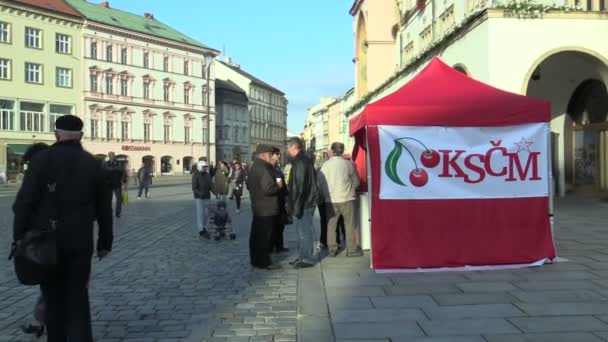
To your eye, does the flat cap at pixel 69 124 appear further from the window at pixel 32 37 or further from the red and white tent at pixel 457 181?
the window at pixel 32 37

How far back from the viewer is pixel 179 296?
22.0ft

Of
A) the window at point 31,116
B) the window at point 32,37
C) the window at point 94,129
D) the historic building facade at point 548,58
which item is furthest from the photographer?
the window at point 94,129

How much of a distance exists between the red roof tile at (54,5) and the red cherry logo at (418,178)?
56036 mm

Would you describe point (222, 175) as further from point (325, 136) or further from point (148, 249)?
point (325, 136)

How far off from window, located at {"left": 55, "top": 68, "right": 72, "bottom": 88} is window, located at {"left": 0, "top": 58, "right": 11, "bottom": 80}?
5160mm

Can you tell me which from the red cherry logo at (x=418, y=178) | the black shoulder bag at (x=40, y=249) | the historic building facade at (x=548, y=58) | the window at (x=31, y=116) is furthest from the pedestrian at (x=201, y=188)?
the window at (x=31, y=116)

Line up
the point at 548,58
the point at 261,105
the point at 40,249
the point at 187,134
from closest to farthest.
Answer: the point at 40,249
the point at 548,58
the point at 187,134
the point at 261,105

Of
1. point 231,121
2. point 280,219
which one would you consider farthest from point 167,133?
point 280,219

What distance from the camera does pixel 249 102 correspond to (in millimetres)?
96188

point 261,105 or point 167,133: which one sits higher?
point 261,105

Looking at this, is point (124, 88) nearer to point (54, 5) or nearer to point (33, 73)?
point (54, 5)

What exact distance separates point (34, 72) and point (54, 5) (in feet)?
25.0

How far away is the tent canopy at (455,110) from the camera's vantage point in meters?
7.95

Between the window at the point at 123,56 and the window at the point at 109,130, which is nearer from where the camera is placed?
the window at the point at 109,130
